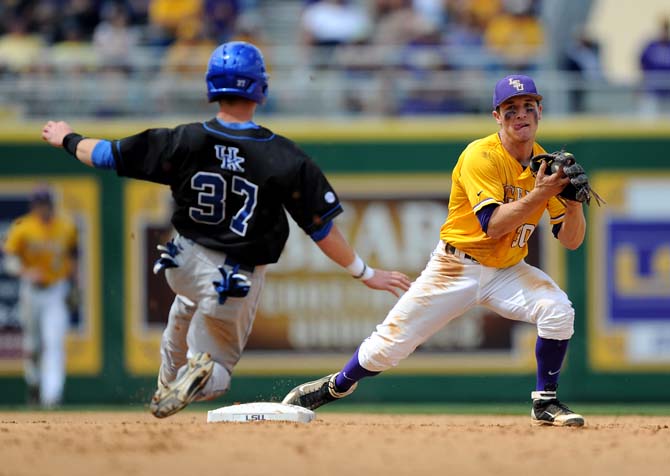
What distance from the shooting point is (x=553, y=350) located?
7289 millimetres

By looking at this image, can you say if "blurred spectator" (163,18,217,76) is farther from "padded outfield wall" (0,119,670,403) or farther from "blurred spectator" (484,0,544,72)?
"blurred spectator" (484,0,544,72)

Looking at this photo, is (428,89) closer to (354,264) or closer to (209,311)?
(354,264)

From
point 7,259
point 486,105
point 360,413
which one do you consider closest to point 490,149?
point 360,413

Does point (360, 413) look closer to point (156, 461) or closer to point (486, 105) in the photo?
point (486, 105)

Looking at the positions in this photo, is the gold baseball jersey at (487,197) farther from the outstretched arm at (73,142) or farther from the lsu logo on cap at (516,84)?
the outstretched arm at (73,142)

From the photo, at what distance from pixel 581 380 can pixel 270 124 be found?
13.7 ft

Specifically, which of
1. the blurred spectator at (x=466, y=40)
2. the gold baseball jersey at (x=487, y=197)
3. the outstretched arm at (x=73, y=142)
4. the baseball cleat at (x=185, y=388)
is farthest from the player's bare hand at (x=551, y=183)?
the blurred spectator at (x=466, y=40)

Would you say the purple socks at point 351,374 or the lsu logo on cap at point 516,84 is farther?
the purple socks at point 351,374

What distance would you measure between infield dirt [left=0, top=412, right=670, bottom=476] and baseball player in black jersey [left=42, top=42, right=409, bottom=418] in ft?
1.48

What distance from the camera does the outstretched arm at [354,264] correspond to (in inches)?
264

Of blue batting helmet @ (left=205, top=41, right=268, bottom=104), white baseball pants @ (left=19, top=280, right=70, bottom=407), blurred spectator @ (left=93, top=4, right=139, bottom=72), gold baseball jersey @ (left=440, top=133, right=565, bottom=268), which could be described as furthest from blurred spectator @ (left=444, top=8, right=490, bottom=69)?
blue batting helmet @ (left=205, top=41, right=268, bottom=104)

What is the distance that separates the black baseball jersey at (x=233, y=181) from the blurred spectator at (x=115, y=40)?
673 cm

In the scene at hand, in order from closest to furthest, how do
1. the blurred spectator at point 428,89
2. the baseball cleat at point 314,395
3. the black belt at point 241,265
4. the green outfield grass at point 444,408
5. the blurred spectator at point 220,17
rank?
1. the black belt at point 241,265
2. the baseball cleat at point 314,395
3. the green outfield grass at point 444,408
4. the blurred spectator at point 428,89
5. the blurred spectator at point 220,17

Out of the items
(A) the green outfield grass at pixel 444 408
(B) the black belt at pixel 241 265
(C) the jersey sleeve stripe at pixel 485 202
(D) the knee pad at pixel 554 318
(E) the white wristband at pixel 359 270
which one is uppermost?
(C) the jersey sleeve stripe at pixel 485 202
